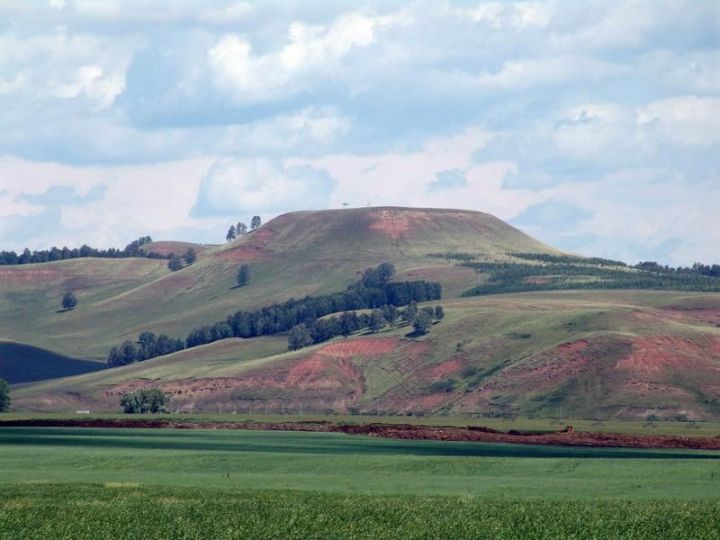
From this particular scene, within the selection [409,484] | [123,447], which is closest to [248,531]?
[409,484]

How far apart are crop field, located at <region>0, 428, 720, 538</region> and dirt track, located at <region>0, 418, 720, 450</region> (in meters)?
6.90

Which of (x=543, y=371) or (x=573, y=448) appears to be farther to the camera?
(x=543, y=371)

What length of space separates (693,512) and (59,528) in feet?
73.4

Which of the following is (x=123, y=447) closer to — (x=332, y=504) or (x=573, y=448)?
(x=573, y=448)

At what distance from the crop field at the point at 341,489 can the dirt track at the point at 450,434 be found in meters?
6.90

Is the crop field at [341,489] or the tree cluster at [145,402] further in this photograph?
the tree cluster at [145,402]

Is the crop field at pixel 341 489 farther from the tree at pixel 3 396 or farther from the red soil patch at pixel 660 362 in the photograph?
the red soil patch at pixel 660 362

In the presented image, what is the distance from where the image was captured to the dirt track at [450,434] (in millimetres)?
102994

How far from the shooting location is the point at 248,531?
140 feet

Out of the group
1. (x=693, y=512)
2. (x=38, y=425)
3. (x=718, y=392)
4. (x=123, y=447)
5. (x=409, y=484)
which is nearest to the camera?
(x=693, y=512)

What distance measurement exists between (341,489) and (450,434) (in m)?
49.4

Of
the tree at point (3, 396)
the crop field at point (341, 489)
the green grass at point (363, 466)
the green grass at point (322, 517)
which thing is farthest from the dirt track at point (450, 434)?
the tree at point (3, 396)

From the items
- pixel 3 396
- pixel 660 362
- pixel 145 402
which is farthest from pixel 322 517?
pixel 660 362

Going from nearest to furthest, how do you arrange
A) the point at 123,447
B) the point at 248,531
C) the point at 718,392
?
1. the point at 248,531
2. the point at 123,447
3. the point at 718,392
